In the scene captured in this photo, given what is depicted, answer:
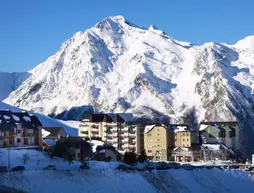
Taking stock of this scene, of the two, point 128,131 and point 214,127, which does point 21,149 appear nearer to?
point 128,131

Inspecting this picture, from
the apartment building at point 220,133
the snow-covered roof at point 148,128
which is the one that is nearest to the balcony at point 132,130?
the snow-covered roof at point 148,128

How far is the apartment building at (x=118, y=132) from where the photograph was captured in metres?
157

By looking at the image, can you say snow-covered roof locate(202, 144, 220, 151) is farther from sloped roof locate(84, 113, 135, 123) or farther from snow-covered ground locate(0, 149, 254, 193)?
snow-covered ground locate(0, 149, 254, 193)

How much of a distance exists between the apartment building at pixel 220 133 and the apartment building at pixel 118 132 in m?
19.1

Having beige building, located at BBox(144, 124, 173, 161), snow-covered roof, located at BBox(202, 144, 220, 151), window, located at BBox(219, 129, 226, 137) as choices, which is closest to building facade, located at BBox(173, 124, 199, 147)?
beige building, located at BBox(144, 124, 173, 161)

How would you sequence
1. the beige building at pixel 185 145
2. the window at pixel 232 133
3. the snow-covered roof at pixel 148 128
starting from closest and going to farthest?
the beige building at pixel 185 145 < the snow-covered roof at pixel 148 128 < the window at pixel 232 133

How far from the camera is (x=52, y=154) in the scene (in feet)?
327

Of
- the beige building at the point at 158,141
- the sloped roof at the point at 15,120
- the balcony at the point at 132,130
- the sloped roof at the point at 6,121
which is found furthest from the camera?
the balcony at the point at 132,130

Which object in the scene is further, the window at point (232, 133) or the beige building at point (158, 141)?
the window at point (232, 133)

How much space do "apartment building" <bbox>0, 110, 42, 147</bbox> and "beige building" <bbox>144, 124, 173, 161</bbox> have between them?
47.4 m

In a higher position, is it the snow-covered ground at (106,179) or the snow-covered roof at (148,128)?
the snow-covered roof at (148,128)

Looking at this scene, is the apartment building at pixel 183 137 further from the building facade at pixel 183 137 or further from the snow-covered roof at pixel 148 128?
the snow-covered roof at pixel 148 128

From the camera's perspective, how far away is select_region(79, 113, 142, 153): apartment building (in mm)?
157000

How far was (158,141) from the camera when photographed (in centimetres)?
15150
